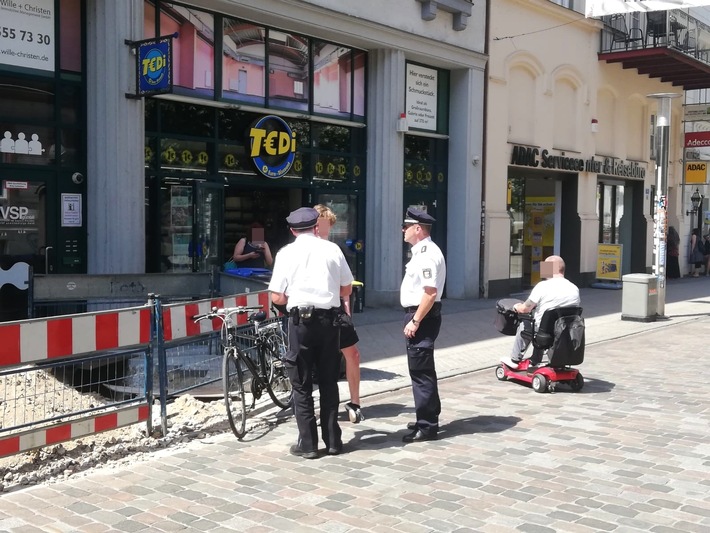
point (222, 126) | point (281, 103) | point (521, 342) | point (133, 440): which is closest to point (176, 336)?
point (133, 440)

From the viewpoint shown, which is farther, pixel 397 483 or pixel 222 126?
pixel 222 126

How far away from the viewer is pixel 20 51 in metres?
10.0

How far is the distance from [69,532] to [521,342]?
5.72 meters

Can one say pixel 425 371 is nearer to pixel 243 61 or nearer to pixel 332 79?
pixel 243 61

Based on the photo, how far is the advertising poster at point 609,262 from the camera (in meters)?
21.6

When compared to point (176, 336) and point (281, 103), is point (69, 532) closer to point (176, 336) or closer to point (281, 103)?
point (176, 336)

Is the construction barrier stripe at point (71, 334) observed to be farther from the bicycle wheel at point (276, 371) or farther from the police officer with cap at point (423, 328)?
the police officer with cap at point (423, 328)

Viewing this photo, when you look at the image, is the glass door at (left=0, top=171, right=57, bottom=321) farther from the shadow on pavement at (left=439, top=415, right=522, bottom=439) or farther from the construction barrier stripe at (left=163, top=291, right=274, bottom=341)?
the shadow on pavement at (left=439, top=415, right=522, bottom=439)

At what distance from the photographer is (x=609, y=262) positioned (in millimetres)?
21766

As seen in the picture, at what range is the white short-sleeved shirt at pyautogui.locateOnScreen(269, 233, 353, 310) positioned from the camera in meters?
6.12

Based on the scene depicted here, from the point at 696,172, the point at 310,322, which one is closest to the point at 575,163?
the point at 696,172

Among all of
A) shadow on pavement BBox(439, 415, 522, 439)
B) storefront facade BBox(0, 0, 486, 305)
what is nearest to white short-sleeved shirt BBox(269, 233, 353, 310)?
shadow on pavement BBox(439, 415, 522, 439)

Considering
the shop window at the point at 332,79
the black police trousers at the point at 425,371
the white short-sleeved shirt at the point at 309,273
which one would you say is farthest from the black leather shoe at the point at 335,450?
the shop window at the point at 332,79

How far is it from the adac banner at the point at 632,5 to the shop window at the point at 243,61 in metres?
6.50
